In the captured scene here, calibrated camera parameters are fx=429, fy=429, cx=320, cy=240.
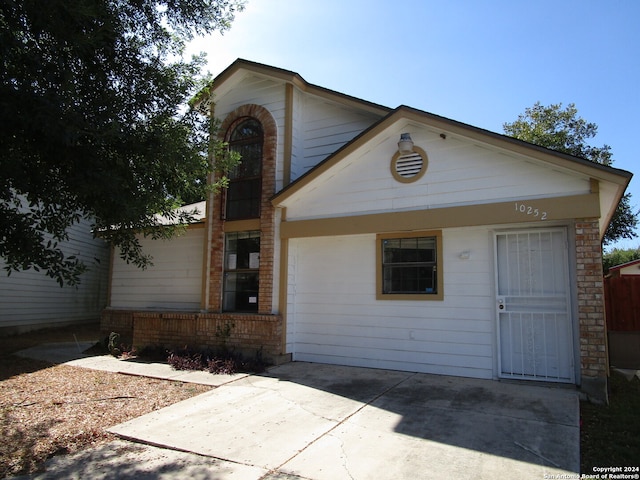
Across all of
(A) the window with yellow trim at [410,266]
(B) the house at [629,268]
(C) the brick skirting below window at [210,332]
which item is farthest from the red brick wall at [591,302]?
(B) the house at [629,268]

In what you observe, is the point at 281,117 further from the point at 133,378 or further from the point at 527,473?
the point at 527,473

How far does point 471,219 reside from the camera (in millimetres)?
7074

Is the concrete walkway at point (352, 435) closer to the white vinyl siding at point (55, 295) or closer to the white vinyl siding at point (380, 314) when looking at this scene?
the white vinyl siding at point (380, 314)

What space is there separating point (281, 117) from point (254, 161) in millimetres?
1177

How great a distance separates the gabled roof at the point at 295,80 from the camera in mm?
9223

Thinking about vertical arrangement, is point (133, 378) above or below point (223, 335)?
below

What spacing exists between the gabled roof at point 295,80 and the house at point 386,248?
0.03 m

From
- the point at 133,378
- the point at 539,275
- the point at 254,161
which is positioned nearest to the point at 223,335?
the point at 133,378

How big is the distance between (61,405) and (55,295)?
11.4 metres

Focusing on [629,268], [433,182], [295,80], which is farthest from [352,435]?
[629,268]

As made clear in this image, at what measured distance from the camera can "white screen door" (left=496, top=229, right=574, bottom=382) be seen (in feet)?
22.0

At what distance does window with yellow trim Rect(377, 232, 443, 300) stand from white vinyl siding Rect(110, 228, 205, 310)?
470 cm

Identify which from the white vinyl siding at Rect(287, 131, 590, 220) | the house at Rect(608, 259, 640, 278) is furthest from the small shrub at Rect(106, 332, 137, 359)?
the house at Rect(608, 259, 640, 278)

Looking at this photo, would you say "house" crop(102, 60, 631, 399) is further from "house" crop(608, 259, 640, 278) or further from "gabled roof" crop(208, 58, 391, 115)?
"house" crop(608, 259, 640, 278)
